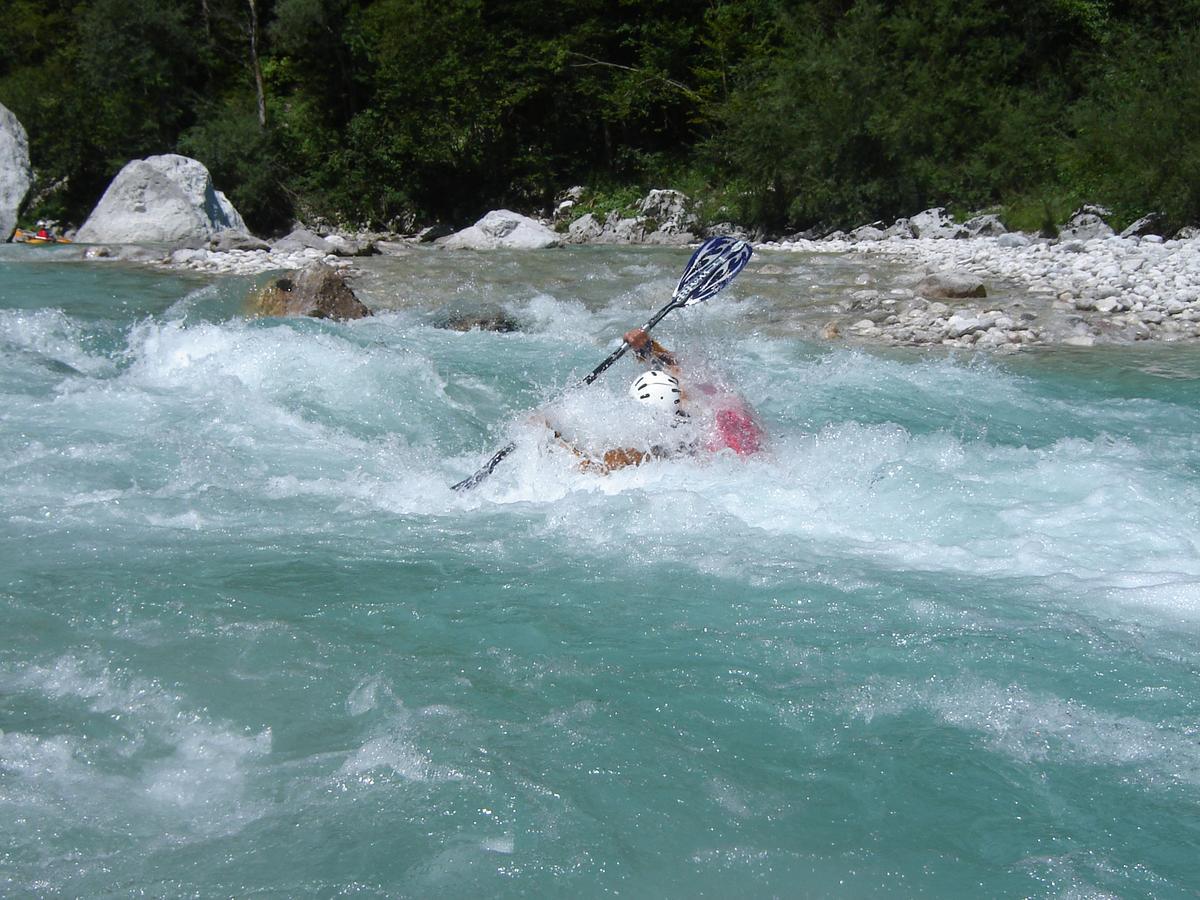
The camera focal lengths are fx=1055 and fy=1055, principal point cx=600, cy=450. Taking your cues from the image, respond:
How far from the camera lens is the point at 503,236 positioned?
18469mm

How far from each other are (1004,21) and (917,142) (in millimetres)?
3645

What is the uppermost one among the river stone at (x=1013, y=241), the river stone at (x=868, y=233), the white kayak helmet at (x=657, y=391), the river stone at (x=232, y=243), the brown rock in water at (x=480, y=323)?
the white kayak helmet at (x=657, y=391)

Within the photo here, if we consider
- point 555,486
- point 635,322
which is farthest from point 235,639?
point 635,322

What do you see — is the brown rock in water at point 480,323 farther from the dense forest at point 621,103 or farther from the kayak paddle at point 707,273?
the dense forest at point 621,103

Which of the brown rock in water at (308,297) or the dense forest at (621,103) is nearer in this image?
the brown rock in water at (308,297)

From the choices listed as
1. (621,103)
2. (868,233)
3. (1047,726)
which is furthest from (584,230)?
(1047,726)

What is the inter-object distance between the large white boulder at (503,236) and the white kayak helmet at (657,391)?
12.5m

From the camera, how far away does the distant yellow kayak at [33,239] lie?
1655cm

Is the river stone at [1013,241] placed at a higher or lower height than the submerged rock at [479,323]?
lower

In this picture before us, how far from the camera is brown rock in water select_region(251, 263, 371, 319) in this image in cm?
998

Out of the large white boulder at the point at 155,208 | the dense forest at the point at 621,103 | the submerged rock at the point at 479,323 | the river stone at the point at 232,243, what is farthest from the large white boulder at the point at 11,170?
the submerged rock at the point at 479,323

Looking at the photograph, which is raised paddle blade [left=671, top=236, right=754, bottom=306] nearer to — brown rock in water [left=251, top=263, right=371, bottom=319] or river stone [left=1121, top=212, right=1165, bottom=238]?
brown rock in water [left=251, top=263, right=371, bottom=319]

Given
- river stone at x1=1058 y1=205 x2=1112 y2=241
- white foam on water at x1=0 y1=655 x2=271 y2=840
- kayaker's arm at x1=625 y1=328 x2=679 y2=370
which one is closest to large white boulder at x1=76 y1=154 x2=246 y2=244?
kayaker's arm at x1=625 y1=328 x2=679 y2=370

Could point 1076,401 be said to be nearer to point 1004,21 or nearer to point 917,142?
point 917,142
